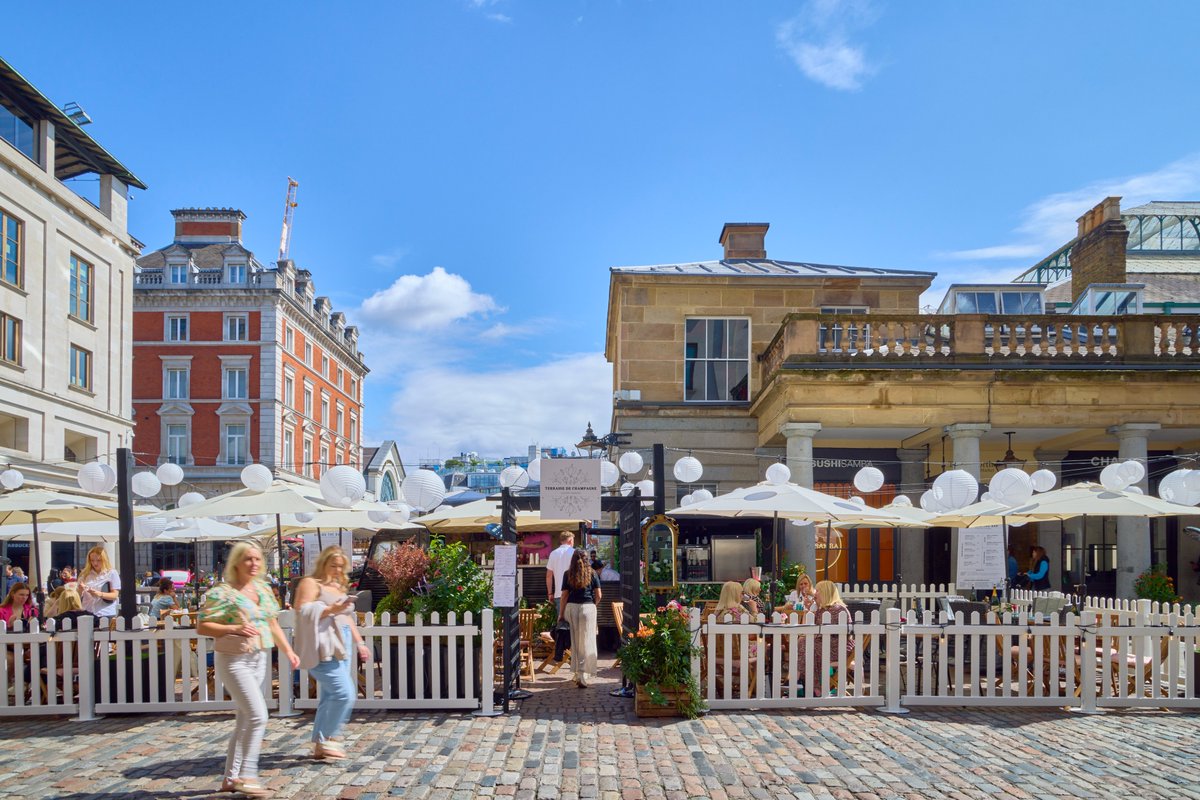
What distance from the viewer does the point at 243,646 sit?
20.6 feet

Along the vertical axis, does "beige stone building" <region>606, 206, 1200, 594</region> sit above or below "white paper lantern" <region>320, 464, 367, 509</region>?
above

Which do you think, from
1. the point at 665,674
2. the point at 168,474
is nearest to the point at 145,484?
the point at 168,474

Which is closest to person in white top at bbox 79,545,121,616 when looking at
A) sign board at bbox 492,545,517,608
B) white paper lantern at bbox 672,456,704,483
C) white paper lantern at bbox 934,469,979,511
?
sign board at bbox 492,545,517,608

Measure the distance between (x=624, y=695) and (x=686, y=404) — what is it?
12095 mm

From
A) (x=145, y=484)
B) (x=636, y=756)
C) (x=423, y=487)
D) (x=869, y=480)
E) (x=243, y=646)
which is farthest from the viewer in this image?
(x=869, y=480)

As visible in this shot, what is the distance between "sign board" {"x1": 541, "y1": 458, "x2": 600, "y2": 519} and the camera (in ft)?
28.8

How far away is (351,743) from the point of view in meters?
7.34

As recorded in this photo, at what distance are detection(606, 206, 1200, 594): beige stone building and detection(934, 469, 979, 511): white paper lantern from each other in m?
4.38

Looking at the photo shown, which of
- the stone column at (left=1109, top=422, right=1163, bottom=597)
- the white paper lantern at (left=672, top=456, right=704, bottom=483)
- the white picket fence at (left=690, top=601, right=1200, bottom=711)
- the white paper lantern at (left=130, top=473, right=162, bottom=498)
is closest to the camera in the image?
the white picket fence at (left=690, top=601, right=1200, bottom=711)

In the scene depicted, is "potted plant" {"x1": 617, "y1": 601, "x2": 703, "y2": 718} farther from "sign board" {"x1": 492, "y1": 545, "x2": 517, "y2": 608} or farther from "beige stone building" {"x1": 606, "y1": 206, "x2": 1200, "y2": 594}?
"beige stone building" {"x1": 606, "y1": 206, "x2": 1200, "y2": 594}

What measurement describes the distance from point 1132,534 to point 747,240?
1216 cm

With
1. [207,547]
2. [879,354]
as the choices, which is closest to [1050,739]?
[879,354]

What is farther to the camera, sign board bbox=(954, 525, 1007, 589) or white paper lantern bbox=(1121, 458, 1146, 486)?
sign board bbox=(954, 525, 1007, 589)

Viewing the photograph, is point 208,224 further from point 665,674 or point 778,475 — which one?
point 665,674
